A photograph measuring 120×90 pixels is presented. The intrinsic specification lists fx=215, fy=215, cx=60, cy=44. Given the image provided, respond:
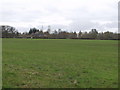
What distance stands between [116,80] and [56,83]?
→ 2.97m

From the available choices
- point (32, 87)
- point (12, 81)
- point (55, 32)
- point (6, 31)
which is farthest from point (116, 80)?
point (55, 32)

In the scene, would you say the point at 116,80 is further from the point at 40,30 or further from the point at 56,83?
the point at 40,30

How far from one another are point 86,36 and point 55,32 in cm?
3368

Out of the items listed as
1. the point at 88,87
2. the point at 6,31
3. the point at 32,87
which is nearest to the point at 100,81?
the point at 88,87

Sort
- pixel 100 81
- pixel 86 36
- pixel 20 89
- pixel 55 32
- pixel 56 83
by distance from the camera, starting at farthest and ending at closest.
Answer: pixel 55 32, pixel 86 36, pixel 100 81, pixel 56 83, pixel 20 89

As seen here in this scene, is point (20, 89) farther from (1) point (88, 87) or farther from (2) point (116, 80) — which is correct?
(2) point (116, 80)

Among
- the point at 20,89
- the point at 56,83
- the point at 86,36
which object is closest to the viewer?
the point at 20,89

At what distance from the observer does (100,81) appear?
32.1ft

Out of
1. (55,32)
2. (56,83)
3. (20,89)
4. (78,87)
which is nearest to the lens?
(20,89)

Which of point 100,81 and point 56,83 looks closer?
point 56,83

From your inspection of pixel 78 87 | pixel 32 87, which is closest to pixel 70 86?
pixel 78 87

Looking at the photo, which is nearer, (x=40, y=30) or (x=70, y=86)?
(x=70, y=86)

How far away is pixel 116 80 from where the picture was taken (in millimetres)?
10039

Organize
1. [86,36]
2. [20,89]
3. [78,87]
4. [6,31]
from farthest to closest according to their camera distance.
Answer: [86,36] < [6,31] < [78,87] < [20,89]
